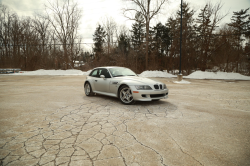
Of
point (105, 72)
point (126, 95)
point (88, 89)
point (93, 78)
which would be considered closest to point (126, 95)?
point (126, 95)

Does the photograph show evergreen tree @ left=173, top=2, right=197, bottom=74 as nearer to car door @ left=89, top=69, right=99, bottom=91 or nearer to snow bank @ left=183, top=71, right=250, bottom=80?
snow bank @ left=183, top=71, right=250, bottom=80

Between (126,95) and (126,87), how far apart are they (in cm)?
32

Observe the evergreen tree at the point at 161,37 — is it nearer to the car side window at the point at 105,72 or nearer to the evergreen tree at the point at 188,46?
the evergreen tree at the point at 188,46

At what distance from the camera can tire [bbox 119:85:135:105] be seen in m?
5.55

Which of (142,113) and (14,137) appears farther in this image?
(142,113)

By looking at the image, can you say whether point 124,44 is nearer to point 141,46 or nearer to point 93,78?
point 141,46

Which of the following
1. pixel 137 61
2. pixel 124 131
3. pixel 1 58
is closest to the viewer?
pixel 124 131

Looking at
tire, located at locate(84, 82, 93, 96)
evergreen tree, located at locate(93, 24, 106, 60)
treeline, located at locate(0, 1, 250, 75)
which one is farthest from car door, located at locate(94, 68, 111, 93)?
evergreen tree, located at locate(93, 24, 106, 60)

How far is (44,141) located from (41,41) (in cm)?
3719

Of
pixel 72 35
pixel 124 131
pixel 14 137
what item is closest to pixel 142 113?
pixel 124 131

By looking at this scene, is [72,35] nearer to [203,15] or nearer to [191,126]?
[203,15]

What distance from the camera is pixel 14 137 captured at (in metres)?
3.00

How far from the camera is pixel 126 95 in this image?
5.67 meters

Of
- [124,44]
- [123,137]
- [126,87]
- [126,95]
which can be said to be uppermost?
[124,44]
